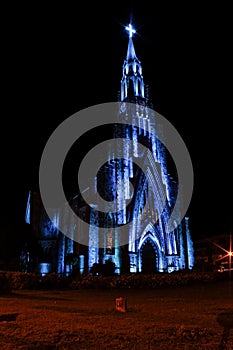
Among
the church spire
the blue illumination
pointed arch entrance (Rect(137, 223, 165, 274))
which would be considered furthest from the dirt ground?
the church spire

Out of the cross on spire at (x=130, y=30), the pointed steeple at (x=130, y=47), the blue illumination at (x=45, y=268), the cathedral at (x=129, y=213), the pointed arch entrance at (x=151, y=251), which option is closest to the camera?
the cathedral at (x=129, y=213)

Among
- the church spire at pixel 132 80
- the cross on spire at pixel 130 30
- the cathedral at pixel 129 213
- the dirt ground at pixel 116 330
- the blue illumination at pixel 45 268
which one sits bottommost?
the dirt ground at pixel 116 330

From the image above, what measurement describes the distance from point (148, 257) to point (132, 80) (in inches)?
1109

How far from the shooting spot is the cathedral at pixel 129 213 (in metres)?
43.3

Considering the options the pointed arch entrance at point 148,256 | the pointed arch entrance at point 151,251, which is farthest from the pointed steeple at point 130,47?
the pointed arch entrance at point 148,256

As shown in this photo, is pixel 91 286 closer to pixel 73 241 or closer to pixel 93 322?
pixel 93 322

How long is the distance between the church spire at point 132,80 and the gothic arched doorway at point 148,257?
72.7 ft

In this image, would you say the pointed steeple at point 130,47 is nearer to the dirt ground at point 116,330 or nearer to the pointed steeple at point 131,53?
the pointed steeple at point 131,53

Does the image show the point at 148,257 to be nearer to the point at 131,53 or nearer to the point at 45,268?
the point at 45,268

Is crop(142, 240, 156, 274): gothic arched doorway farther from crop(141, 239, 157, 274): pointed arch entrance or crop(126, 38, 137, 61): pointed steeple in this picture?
crop(126, 38, 137, 61): pointed steeple

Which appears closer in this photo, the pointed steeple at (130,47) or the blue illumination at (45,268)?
the blue illumination at (45,268)

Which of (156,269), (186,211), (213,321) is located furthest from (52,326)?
(186,211)

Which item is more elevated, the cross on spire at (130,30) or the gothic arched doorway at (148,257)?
the cross on spire at (130,30)

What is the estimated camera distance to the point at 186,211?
51094mm
